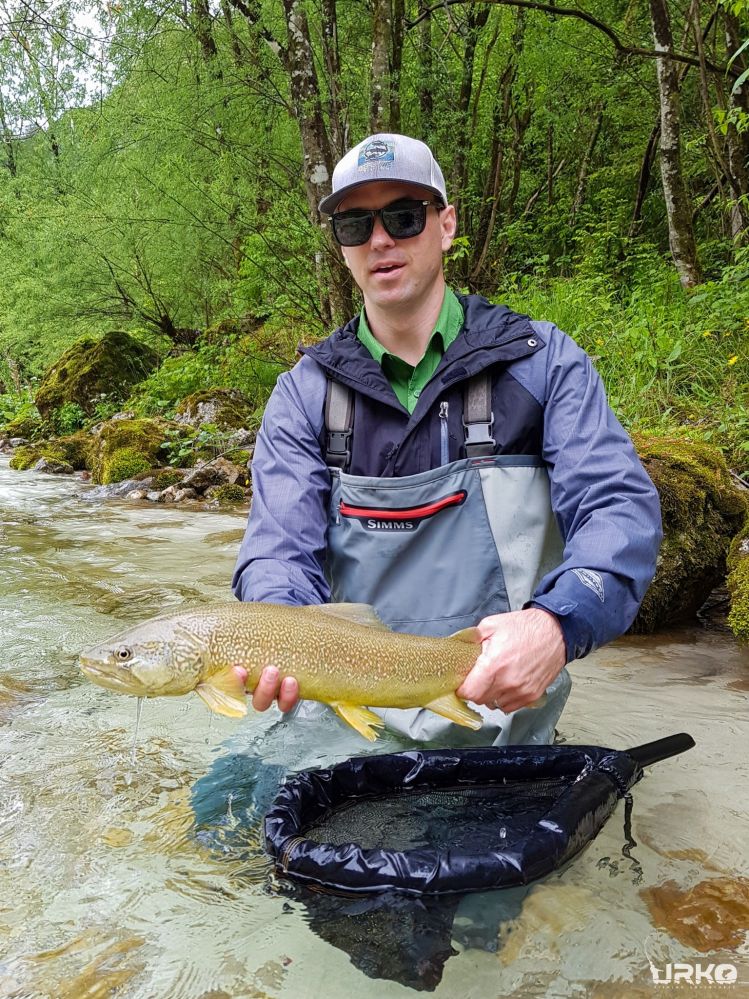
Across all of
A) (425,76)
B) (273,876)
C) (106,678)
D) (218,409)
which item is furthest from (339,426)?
(218,409)

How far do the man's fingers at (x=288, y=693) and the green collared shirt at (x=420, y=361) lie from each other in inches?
50.5

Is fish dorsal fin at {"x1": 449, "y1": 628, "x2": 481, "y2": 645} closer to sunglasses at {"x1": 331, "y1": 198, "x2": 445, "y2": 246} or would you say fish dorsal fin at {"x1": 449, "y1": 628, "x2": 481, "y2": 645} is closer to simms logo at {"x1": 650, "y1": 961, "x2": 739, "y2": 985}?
simms logo at {"x1": 650, "y1": 961, "x2": 739, "y2": 985}

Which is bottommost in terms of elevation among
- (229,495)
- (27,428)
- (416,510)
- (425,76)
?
(229,495)

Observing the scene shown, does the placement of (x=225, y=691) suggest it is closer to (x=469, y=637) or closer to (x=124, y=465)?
(x=469, y=637)

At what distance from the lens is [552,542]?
10.3 ft

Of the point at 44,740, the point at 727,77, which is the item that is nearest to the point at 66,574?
the point at 44,740

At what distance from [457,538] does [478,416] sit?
1.55 ft

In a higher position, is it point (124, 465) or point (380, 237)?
point (380, 237)

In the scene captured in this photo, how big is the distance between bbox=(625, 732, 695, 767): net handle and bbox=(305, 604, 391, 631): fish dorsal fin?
3.43 ft

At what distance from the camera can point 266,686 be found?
2320 mm

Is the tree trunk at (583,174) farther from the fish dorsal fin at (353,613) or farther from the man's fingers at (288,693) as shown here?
the man's fingers at (288,693)

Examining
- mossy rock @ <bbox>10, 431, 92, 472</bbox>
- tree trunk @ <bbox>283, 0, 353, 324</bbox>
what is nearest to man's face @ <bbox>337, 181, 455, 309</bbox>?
tree trunk @ <bbox>283, 0, 353, 324</bbox>

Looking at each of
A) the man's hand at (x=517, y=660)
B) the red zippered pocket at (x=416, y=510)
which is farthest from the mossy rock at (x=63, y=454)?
the man's hand at (x=517, y=660)

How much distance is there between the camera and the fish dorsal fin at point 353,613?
97.3 inches
